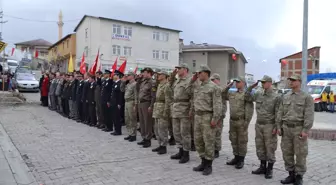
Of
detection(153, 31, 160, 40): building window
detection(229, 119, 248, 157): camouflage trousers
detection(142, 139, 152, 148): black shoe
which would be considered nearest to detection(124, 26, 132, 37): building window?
detection(153, 31, 160, 40): building window

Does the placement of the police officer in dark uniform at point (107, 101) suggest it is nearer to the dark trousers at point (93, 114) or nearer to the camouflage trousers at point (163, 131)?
the dark trousers at point (93, 114)

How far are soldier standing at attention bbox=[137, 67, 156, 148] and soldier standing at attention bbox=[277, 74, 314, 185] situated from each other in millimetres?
3379

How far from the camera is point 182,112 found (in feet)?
21.0

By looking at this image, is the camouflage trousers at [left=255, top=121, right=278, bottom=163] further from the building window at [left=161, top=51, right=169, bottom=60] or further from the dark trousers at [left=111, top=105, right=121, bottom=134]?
the building window at [left=161, top=51, right=169, bottom=60]

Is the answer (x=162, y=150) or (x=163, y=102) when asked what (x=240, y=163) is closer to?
(x=162, y=150)

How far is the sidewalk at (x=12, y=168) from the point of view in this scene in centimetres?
506

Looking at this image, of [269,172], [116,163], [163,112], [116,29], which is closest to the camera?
[269,172]

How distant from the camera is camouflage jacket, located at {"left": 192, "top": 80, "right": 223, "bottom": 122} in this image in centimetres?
557

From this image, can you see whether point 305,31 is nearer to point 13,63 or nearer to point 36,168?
point 36,168

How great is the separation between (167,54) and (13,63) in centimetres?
1982

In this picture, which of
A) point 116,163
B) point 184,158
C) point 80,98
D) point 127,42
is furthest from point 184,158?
point 127,42

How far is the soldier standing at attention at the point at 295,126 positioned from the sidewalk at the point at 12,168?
4130 mm

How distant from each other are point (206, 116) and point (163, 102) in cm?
176

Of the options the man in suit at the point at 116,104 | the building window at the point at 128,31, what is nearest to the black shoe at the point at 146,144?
the man in suit at the point at 116,104
